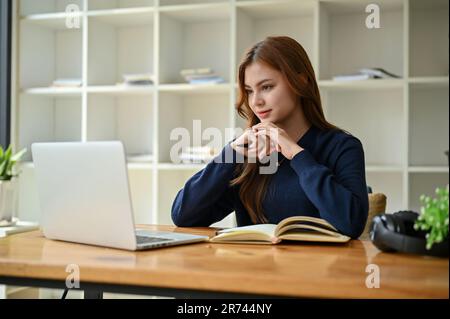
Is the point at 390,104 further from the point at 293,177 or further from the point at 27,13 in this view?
the point at 27,13

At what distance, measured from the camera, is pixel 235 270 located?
44.0 inches

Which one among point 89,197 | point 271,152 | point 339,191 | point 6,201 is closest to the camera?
point 89,197

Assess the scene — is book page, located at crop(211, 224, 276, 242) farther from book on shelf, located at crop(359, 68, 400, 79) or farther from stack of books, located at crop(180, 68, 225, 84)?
stack of books, located at crop(180, 68, 225, 84)

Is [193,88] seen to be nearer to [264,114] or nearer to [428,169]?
[428,169]

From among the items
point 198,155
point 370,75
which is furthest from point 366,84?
point 198,155

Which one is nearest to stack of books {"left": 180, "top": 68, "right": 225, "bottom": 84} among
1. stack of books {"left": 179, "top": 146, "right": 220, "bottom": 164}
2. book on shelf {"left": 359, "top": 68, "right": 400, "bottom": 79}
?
stack of books {"left": 179, "top": 146, "right": 220, "bottom": 164}

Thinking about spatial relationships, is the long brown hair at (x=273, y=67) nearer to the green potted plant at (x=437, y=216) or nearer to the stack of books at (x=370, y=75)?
the green potted plant at (x=437, y=216)

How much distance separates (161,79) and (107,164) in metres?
2.02

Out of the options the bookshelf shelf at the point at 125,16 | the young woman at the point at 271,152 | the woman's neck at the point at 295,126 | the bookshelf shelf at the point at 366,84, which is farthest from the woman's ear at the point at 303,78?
the bookshelf shelf at the point at 125,16

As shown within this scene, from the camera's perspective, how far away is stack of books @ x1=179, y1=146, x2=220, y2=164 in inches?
126

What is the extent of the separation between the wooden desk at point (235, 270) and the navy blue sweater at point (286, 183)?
322mm

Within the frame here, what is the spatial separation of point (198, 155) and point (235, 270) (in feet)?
6.98

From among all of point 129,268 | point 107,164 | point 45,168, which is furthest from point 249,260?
point 45,168

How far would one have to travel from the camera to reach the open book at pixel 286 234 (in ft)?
4.80
